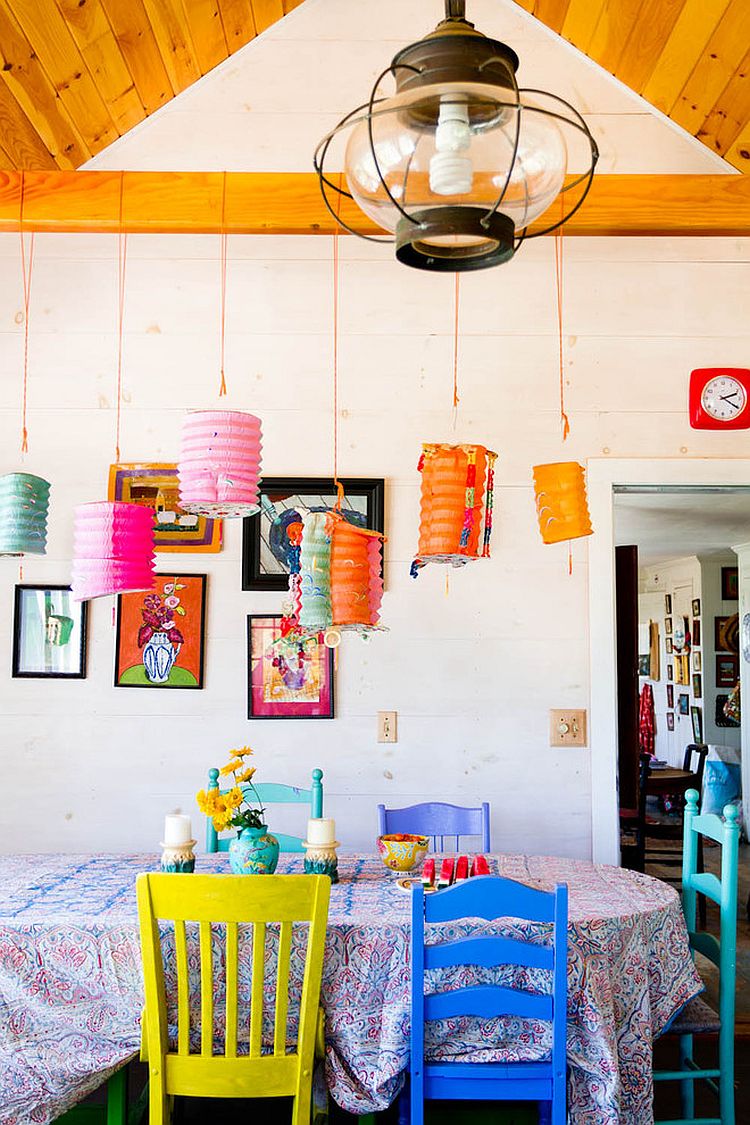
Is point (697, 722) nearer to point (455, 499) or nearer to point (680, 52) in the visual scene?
point (680, 52)

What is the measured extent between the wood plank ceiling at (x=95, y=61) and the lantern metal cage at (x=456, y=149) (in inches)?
82.4

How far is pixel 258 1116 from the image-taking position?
3.06 meters

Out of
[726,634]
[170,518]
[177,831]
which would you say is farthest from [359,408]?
[726,634]

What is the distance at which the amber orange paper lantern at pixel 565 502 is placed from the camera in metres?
3.28

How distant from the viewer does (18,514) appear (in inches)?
127

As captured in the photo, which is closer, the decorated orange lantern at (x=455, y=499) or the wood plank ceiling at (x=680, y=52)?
the decorated orange lantern at (x=455, y=499)

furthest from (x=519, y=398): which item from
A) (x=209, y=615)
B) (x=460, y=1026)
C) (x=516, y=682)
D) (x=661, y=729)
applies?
(x=661, y=729)

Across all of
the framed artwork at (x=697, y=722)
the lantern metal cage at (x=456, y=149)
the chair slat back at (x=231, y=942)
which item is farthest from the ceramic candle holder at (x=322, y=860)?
the framed artwork at (x=697, y=722)

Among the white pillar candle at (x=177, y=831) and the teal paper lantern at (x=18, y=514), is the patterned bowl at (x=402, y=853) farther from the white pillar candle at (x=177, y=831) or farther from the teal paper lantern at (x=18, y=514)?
the teal paper lantern at (x=18, y=514)

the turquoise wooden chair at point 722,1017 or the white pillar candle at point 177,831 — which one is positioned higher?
→ the white pillar candle at point 177,831

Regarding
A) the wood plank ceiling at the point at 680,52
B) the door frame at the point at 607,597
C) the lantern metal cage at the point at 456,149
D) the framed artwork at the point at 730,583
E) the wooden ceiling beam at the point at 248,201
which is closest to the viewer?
the lantern metal cage at the point at 456,149

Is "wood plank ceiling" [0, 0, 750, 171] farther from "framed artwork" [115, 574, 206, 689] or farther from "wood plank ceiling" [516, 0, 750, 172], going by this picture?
"framed artwork" [115, 574, 206, 689]

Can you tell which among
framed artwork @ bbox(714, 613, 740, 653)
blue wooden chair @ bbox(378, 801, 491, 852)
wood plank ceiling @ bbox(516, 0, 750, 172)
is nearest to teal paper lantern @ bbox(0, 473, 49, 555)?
blue wooden chair @ bbox(378, 801, 491, 852)

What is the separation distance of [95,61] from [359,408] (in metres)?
1.43
